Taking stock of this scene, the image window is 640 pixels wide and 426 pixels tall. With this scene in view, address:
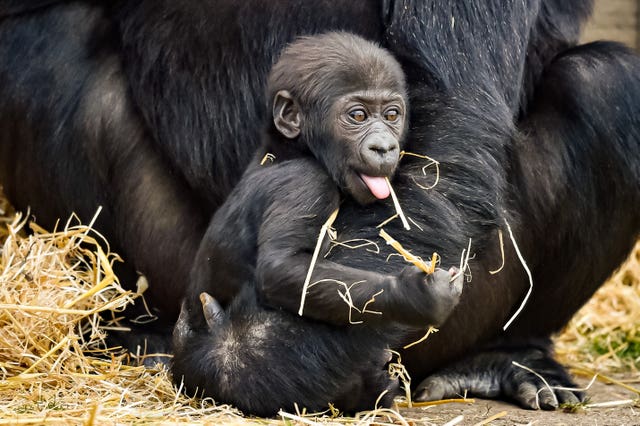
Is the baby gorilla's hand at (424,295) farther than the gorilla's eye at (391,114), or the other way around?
the gorilla's eye at (391,114)

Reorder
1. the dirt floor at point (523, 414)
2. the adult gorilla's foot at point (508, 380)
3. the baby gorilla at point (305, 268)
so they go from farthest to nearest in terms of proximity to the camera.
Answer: the adult gorilla's foot at point (508, 380) → the dirt floor at point (523, 414) → the baby gorilla at point (305, 268)

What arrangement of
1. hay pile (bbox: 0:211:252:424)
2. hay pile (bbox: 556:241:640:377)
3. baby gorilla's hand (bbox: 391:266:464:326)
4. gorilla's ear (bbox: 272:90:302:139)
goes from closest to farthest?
1. baby gorilla's hand (bbox: 391:266:464:326)
2. hay pile (bbox: 0:211:252:424)
3. gorilla's ear (bbox: 272:90:302:139)
4. hay pile (bbox: 556:241:640:377)

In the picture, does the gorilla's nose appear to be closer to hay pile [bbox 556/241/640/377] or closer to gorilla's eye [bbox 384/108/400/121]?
gorilla's eye [bbox 384/108/400/121]

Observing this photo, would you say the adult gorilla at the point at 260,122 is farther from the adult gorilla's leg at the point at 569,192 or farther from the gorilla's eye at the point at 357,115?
the gorilla's eye at the point at 357,115

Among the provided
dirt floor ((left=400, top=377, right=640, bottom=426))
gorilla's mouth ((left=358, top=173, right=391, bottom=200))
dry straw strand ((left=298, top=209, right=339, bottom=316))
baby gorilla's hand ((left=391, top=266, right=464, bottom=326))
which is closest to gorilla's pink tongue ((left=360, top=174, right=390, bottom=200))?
gorilla's mouth ((left=358, top=173, right=391, bottom=200))

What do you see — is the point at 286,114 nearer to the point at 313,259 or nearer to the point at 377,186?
the point at 377,186

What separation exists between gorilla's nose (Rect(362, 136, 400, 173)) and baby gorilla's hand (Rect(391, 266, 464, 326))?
257 millimetres

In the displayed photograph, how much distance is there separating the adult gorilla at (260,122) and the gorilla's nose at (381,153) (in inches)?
14.4

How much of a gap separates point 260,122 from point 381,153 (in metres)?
0.72

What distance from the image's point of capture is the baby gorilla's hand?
2.22 m

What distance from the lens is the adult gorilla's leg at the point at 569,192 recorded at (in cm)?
301

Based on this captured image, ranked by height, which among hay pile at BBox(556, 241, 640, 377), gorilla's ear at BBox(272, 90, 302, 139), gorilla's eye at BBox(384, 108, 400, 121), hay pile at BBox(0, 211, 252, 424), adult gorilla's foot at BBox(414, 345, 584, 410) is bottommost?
hay pile at BBox(556, 241, 640, 377)

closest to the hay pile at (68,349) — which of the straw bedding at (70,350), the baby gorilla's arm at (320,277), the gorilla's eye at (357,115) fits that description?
the straw bedding at (70,350)

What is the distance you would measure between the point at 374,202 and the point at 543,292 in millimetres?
837
